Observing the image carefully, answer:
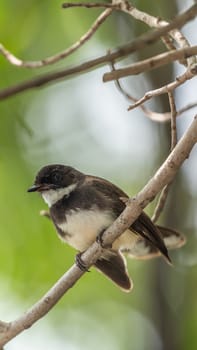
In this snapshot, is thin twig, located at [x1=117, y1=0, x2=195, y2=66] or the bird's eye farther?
the bird's eye

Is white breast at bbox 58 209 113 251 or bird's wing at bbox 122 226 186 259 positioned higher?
white breast at bbox 58 209 113 251

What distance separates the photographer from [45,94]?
7.91 m

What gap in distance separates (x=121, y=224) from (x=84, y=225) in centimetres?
118

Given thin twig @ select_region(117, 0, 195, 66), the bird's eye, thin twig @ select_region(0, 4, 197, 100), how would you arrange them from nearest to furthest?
1. thin twig @ select_region(0, 4, 197, 100)
2. thin twig @ select_region(117, 0, 195, 66)
3. the bird's eye

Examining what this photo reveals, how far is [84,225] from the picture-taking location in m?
4.62

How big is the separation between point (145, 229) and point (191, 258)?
8.99 feet

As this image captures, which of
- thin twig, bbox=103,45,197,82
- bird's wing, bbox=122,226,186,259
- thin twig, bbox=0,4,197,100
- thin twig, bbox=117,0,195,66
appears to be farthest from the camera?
bird's wing, bbox=122,226,186,259

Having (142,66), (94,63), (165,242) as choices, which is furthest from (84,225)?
(94,63)

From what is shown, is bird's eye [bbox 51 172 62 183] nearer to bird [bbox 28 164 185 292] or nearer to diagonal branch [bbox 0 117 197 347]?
bird [bbox 28 164 185 292]

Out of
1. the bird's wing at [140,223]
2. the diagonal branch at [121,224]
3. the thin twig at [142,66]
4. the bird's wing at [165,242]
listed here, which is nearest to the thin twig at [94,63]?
the thin twig at [142,66]

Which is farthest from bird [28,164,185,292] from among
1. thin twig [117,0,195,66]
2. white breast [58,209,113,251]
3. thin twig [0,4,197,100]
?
thin twig [0,4,197,100]

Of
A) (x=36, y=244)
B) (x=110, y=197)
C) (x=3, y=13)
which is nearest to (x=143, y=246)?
(x=110, y=197)

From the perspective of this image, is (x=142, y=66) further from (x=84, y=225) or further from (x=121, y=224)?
(x=84, y=225)

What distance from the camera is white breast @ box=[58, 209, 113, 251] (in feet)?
15.0
